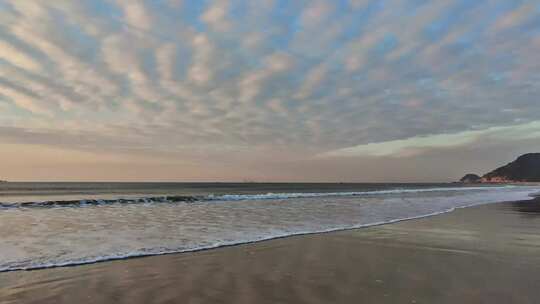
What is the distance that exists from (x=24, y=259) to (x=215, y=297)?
518 centimetres

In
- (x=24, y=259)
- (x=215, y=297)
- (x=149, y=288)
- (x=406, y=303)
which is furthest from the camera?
(x=24, y=259)

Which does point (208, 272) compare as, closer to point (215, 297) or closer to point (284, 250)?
point (215, 297)

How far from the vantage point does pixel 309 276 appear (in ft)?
20.9

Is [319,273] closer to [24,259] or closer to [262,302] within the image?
[262,302]

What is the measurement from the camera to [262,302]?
194 inches

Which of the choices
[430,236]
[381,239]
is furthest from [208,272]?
[430,236]

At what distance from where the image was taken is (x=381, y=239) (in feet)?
35.2

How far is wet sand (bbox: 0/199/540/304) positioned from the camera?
17.0 feet

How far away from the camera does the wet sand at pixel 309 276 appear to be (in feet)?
17.0

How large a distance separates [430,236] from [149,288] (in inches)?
346

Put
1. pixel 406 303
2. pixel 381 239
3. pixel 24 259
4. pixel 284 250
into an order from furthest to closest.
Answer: pixel 381 239, pixel 284 250, pixel 24 259, pixel 406 303

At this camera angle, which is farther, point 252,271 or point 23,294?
point 252,271

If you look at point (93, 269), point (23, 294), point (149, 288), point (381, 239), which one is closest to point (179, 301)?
point (149, 288)

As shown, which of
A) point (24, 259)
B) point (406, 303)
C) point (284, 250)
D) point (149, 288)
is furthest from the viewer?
point (284, 250)
